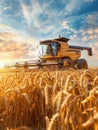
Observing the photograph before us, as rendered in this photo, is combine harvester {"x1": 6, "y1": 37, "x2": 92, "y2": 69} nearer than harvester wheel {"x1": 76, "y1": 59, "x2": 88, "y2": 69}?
Yes

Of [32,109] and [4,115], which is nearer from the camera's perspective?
[4,115]

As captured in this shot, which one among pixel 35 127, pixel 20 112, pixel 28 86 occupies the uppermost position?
pixel 28 86

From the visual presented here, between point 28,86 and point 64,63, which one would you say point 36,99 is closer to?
point 28,86

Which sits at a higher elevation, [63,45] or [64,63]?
[63,45]

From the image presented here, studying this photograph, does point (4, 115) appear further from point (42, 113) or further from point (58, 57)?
point (58, 57)

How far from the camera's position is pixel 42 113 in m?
3.50

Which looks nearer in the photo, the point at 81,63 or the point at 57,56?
the point at 57,56

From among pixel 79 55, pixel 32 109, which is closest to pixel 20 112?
pixel 32 109

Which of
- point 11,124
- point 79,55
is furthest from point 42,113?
point 79,55

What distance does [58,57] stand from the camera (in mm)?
24703

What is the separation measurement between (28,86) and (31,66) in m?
19.5

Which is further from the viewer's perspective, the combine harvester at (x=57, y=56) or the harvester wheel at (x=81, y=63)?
the harvester wheel at (x=81, y=63)

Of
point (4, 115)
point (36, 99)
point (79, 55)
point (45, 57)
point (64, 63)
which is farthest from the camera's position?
point (79, 55)

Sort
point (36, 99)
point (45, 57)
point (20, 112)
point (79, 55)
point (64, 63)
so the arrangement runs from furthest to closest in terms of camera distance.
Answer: point (79, 55) → point (45, 57) → point (64, 63) → point (36, 99) → point (20, 112)
